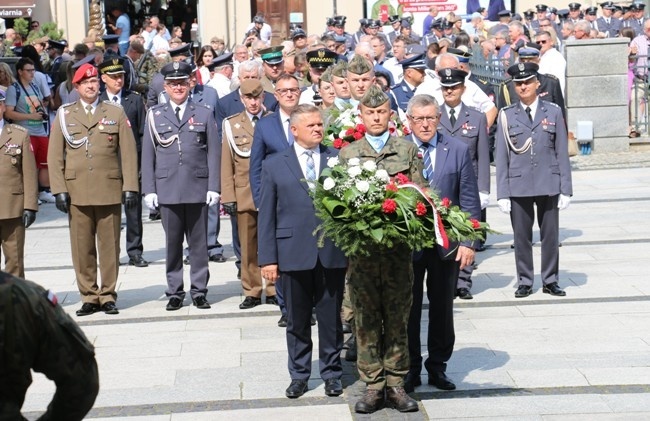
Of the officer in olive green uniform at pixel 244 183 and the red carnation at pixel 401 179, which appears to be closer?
the red carnation at pixel 401 179

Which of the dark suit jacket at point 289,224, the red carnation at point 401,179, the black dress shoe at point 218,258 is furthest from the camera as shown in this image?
the black dress shoe at point 218,258

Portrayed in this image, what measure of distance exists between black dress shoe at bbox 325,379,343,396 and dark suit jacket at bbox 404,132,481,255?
142 cm

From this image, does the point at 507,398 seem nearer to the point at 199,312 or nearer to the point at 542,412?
the point at 542,412

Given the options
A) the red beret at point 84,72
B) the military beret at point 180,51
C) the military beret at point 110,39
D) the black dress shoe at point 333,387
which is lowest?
the black dress shoe at point 333,387

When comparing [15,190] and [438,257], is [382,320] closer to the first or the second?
[438,257]

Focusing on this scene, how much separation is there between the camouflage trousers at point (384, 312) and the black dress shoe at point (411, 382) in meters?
0.43

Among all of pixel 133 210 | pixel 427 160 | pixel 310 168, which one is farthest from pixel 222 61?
pixel 310 168

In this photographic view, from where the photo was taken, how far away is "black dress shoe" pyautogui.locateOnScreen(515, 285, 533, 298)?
11.0 meters

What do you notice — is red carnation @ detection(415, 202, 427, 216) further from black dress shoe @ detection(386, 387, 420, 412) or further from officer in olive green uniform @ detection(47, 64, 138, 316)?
officer in olive green uniform @ detection(47, 64, 138, 316)

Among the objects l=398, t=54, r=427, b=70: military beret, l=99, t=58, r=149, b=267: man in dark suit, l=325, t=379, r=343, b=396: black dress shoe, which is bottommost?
l=325, t=379, r=343, b=396: black dress shoe

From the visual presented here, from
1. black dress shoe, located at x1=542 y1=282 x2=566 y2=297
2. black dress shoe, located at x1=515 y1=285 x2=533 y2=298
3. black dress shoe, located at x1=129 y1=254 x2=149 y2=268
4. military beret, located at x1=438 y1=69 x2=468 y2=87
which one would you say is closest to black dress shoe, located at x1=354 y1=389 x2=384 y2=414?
black dress shoe, located at x1=515 y1=285 x2=533 y2=298

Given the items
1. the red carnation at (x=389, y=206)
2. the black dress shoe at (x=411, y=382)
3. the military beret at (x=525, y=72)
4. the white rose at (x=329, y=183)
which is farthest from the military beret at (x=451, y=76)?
the red carnation at (x=389, y=206)

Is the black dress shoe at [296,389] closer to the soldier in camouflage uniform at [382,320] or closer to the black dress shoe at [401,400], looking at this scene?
the soldier in camouflage uniform at [382,320]

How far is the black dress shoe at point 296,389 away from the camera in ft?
26.6
